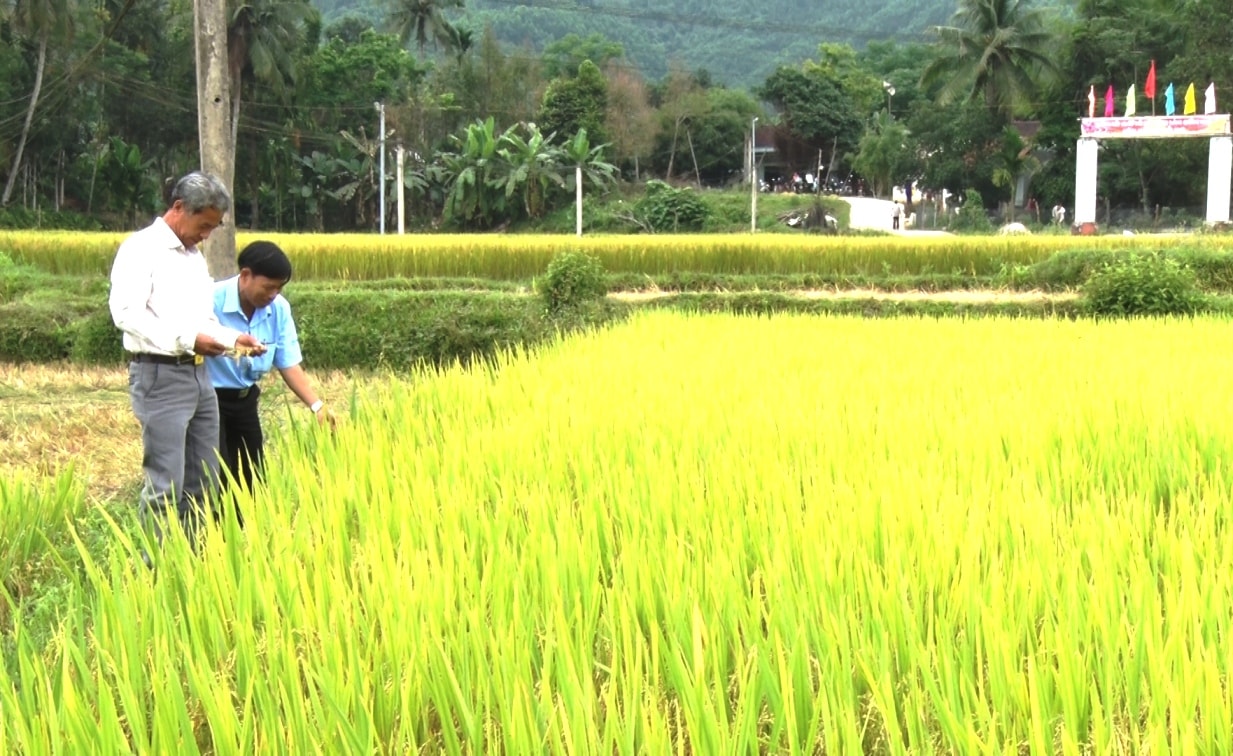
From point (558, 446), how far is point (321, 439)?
669 millimetres

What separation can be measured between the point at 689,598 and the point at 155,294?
2.05 metres

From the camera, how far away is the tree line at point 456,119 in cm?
2864

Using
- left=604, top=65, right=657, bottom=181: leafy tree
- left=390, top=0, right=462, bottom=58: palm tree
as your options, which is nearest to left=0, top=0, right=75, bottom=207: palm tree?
left=390, top=0, right=462, bottom=58: palm tree

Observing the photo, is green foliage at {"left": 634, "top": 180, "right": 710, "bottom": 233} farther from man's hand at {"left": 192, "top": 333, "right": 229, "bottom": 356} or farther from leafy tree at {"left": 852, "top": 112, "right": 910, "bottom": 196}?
man's hand at {"left": 192, "top": 333, "right": 229, "bottom": 356}

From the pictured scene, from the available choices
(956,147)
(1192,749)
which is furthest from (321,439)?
Result: (956,147)

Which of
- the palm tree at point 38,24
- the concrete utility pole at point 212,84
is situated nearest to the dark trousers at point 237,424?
the concrete utility pole at point 212,84

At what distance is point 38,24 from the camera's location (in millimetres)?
26016

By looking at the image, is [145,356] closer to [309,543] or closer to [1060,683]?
[309,543]

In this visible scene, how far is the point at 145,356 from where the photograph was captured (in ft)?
10.1

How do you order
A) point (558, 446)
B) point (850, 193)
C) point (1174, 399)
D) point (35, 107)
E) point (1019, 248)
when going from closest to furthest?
point (558, 446) → point (1174, 399) → point (1019, 248) → point (35, 107) → point (850, 193)

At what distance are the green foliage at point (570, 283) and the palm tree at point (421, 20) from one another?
3304cm

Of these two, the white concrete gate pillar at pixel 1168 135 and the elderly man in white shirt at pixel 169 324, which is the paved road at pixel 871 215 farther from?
the elderly man in white shirt at pixel 169 324

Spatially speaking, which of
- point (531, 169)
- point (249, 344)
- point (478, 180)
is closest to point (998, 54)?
point (531, 169)

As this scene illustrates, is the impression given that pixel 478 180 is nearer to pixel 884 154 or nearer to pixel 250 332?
pixel 884 154
